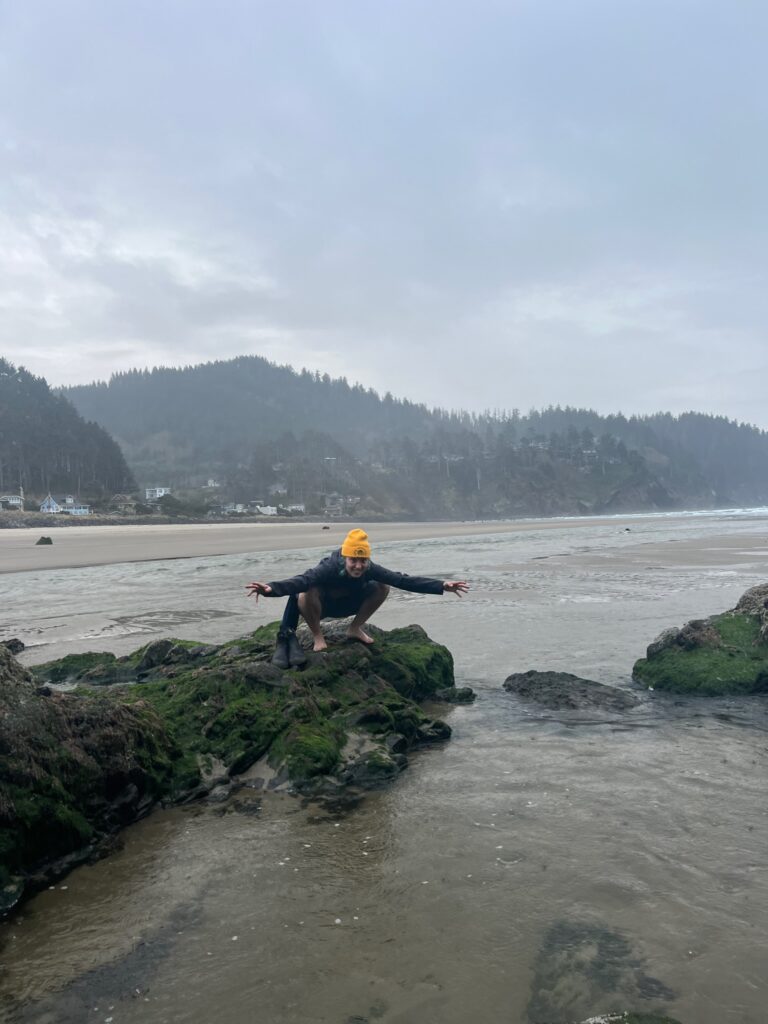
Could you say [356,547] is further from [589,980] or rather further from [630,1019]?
[630,1019]

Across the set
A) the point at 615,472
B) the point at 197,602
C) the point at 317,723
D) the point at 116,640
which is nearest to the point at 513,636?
the point at 317,723

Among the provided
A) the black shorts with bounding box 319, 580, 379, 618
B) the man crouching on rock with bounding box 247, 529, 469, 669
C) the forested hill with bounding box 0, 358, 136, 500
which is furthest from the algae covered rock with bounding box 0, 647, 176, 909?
the forested hill with bounding box 0, 358, 136, 500

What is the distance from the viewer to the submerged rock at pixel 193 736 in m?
3.98

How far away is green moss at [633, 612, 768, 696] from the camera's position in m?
7.22

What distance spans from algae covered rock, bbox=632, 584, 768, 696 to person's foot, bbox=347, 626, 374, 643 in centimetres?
317

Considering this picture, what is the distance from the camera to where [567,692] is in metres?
6.95

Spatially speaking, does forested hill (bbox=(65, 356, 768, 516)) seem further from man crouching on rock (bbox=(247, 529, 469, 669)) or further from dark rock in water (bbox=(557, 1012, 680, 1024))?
dark rock in water (bbox=(557, 1012, 680, 1024))

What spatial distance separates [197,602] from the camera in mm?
14719

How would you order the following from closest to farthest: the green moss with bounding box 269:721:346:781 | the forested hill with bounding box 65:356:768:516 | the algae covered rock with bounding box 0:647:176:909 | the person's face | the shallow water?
the shallow water < the algae covered rock with bounding box 0:647:176:909 < the green moss with bounding box 269:721:346:781 < the person's face < the forested hill with bounding box 65:356:768:516

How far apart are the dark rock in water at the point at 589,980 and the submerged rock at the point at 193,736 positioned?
7.25ft

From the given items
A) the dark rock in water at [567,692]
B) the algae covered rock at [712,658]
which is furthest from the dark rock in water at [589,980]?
the algae covered rock at [712,658]

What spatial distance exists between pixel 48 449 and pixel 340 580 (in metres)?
105

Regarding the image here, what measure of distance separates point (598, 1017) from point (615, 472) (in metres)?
174

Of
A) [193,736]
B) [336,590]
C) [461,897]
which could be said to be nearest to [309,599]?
[336,590]
